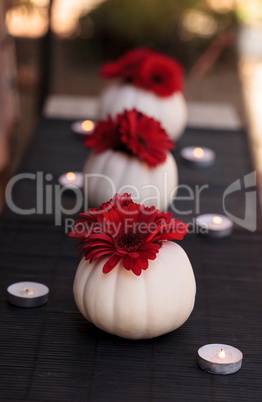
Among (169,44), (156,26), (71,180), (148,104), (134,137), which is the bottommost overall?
(169,44)

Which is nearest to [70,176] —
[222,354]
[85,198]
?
[85,198]

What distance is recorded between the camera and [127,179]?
5.77ft

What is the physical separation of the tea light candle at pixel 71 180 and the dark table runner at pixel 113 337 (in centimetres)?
5

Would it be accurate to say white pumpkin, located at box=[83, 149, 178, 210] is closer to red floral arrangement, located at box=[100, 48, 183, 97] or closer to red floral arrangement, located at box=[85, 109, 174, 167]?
red floral arrangement, located at box=[85, 109, 174, 167]

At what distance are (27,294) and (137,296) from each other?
0.92ft

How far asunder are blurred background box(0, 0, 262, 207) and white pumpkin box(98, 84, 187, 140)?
155 centimetres

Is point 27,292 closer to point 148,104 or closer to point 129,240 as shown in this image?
point 129,240

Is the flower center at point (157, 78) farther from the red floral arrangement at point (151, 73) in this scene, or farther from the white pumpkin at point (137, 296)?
the white pumpkin at point (137, 296)

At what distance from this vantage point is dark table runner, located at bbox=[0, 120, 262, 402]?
1.17 m

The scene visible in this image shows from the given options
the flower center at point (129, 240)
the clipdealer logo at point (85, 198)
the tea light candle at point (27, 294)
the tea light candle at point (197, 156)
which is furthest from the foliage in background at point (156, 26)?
the flower center at point (129, 240)

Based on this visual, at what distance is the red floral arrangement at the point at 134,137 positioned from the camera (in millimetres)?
1728

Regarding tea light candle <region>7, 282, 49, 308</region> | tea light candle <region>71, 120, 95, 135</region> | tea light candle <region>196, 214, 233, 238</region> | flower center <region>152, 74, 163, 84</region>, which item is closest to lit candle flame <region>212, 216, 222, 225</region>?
tea light candle <region>196, 214, 233, 238</region>

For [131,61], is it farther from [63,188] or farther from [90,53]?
[90,53]

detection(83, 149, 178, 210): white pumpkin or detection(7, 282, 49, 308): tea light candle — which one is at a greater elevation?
detection(83, 149, 178, 210): white pumpkin
